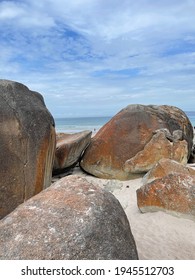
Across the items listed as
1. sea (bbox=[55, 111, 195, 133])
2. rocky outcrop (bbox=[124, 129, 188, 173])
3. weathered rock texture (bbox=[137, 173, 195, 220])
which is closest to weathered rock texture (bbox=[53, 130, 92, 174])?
rocky outcrop (bbox=[124, 129, 188, 173])

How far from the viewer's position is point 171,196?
538 centimetres

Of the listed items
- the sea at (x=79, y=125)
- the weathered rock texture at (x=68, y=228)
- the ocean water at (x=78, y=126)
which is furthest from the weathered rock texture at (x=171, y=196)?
the ocean water at (x=78, y=126)

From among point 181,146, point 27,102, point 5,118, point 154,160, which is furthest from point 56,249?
point 181,146

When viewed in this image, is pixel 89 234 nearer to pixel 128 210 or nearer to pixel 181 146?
pixel 128 210

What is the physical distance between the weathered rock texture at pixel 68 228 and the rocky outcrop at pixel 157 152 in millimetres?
4896

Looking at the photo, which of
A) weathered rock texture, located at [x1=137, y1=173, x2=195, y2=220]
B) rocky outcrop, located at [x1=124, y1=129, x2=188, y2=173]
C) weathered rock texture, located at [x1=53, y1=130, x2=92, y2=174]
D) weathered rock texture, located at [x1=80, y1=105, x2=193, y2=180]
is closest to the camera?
weathered rock texture, located at [x1=137, y1=173, x2=195, y2=220]

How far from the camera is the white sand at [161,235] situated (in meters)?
4.28

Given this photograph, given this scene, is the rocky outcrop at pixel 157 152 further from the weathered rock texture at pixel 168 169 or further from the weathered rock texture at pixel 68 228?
the weathered rock texture at pixel 68 228

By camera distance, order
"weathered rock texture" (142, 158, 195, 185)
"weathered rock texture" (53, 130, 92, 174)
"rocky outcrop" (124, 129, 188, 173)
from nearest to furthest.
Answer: "weathered rock texture" (142, 158, 195, 185) < "rocky outcrop" (124, 129, 188, 173) < "weathered rock texture" (53, 130, 92, 174)

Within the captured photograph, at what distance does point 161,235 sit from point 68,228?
2618 mm

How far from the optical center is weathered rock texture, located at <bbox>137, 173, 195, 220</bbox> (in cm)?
528

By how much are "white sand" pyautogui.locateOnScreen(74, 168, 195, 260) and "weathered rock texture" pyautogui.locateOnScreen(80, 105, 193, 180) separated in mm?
2089

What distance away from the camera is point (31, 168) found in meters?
5.38

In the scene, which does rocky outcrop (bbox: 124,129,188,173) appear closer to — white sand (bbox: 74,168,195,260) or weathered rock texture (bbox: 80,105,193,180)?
weathered rock texture (bbox: 80,105,193,180)
